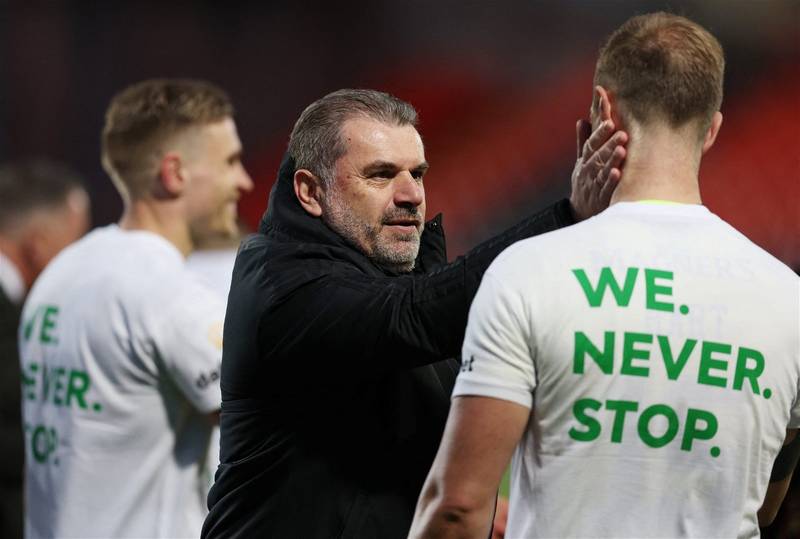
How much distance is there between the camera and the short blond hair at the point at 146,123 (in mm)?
4449

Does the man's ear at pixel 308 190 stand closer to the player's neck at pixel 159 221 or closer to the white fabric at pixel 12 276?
the player's neck at pixel 159 221

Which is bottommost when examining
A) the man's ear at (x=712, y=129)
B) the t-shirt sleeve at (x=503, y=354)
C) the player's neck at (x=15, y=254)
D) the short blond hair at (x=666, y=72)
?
the player's neck at (x=15, y=254)

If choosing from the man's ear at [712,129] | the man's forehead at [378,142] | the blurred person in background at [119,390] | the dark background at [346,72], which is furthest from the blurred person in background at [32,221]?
the man's ear at [712,129]

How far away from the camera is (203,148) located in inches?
180

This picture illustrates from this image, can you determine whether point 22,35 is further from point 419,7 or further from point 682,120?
point 682,120

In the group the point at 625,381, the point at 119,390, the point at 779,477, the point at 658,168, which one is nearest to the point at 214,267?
the point at 119,390

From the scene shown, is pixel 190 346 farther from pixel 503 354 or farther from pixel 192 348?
pixel 503 354

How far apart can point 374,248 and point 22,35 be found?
27.9 feet

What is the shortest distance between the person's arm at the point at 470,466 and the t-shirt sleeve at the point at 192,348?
1665mm

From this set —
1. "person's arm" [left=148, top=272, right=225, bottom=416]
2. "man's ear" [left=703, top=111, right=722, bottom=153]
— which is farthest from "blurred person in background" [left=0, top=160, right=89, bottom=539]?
"man's ear" [left=703, top=111, right=722, bottom=153]

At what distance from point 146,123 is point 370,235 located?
1788mm

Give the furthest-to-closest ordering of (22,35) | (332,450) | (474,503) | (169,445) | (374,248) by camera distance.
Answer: (22,35), (169,445), (374,248), (332,450), (474,503)

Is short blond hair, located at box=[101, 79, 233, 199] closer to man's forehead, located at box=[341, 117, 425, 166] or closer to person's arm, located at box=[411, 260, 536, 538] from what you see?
man's forehead, located at box=[341, 117, 425, 166]

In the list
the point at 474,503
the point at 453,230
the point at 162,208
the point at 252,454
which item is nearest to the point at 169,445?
the point at 162,208
